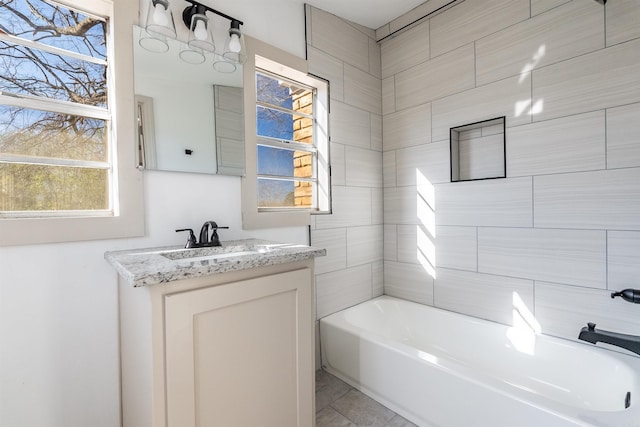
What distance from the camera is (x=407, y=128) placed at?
8.35 feet

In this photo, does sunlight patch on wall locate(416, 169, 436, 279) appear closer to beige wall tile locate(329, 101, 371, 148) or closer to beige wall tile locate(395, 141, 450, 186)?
beige wall tile locate(395, 141, 450, 186)

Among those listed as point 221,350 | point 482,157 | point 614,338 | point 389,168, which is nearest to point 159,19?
point 221,350

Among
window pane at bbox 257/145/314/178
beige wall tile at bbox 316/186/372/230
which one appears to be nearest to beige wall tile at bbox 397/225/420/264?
beige wall tile at bbox 316/186/372/230

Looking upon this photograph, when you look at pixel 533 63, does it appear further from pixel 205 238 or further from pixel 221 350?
pixel 221 350

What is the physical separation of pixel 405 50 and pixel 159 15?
6.21 feet

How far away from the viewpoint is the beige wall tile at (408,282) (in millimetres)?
2469

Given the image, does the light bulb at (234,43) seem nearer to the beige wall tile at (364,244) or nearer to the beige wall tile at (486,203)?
the beige wall tile at (364,244)

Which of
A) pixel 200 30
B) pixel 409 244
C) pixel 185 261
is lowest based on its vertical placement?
pixel 409 244

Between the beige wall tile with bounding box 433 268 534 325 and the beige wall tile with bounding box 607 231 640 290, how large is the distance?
398 mm

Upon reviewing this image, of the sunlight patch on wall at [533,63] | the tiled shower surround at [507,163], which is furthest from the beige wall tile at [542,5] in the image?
the sunlight patch on wall at [533,63]

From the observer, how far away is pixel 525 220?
194 centimetres

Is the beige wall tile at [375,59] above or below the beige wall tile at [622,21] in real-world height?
above

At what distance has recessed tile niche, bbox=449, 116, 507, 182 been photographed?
2.11 meters

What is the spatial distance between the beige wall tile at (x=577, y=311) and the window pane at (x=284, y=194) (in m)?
1.66
